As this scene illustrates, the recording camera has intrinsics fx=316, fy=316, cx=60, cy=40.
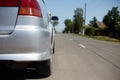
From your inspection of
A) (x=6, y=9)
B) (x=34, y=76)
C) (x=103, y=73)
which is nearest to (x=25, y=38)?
(x=6, y=9)

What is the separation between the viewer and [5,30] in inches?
195

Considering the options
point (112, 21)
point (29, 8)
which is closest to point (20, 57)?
point (29, 8)

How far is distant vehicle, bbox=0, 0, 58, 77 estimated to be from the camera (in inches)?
195

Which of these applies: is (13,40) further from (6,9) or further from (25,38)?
(6,9)

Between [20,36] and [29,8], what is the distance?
51 cm

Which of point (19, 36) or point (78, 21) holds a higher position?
point (19, 36)

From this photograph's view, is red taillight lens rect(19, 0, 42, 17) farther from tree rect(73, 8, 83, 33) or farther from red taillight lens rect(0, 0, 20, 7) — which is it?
tree rect(73, 8, 83, 33)

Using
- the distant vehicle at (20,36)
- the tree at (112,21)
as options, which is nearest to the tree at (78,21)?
the tree at (112,21)

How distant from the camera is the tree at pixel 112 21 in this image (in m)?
104

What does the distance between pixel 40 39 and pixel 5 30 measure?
578 millimetres

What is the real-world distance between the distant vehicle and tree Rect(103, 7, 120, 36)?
98.6 meters

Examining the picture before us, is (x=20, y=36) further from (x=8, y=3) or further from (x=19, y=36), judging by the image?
(x=8, y=3)

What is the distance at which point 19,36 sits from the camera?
4.98 m

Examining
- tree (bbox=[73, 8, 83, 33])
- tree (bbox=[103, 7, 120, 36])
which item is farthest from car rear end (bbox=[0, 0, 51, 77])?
tree (bbox=[73, 8, 83, 33])
